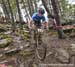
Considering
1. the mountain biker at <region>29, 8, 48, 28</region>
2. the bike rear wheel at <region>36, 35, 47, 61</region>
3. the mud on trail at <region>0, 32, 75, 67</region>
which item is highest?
the mountain biker at <region>29, 8, 48, 28</region>

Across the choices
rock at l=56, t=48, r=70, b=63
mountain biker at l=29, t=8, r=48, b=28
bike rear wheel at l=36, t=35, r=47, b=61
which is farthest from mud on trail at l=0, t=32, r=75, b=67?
mountain biker at l=29, t=8, r=48, b=28

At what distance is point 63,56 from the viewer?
36.6ft

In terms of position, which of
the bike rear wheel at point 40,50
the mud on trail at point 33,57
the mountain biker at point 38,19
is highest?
the mountain biker at point 38,19

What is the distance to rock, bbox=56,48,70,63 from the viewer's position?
1083cm

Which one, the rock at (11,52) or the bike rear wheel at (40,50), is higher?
the bike rear wheel at (40,50)

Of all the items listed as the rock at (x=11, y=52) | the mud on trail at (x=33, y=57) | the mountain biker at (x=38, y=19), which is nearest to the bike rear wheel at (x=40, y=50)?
the mud on trail at (x=33, y=57)

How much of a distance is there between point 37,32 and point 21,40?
18.7ft

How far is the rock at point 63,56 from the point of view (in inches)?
426

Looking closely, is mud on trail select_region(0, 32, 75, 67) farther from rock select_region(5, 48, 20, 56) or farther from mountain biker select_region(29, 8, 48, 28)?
mountain biker select_region(29, 8, 48, 28)

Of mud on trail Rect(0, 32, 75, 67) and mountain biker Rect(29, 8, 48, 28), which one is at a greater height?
mountain biker Rect(29, 8, 48, 28)

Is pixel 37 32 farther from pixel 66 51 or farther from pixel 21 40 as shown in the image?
pixel 21 40

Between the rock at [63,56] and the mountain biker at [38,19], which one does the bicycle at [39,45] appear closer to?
the mountain biker at [38,19]

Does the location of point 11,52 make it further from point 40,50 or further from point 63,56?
point 63,56

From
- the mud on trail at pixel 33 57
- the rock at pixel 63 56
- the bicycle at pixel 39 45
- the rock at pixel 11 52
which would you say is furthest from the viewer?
the rock at pixel 11 52
